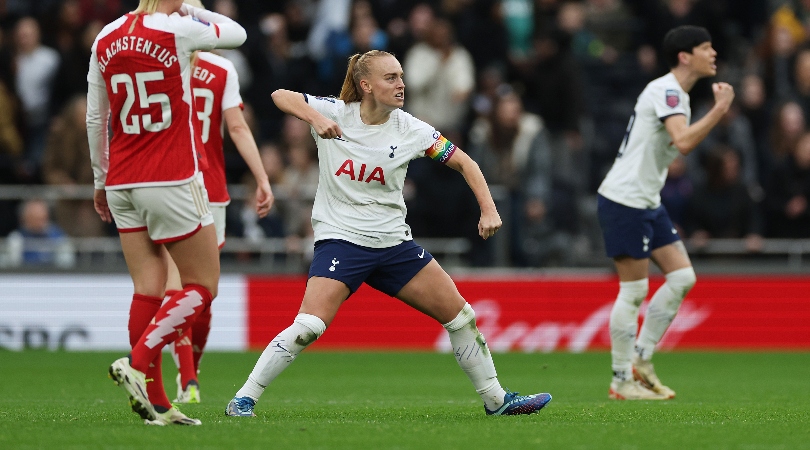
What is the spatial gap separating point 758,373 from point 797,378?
0.72 meters

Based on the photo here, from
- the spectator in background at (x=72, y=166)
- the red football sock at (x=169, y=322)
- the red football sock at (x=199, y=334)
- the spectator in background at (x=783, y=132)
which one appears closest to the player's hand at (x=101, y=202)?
the red football sock at (x=169, y=322)

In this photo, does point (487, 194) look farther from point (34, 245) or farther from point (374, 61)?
point (34, 245)

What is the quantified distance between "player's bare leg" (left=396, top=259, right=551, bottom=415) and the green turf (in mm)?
179

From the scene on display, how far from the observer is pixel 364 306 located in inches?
636

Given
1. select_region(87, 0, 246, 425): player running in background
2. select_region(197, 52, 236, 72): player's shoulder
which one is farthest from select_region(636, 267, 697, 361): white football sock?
select_region(87, 0, 246, 425): player running in background

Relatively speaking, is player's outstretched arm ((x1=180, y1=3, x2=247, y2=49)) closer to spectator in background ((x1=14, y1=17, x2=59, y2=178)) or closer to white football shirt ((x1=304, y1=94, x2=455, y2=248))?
white football shirt ((x1=304, y1=94, x2=455, y2=248))

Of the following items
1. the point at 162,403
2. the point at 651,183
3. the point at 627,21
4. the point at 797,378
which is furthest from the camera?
the point at 627,21

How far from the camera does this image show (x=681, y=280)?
10.2m

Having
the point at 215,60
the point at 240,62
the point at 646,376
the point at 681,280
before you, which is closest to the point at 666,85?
the point at 681,280

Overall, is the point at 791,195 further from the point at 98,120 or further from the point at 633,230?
the point at 98,120

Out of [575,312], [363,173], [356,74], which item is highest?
[356,74]

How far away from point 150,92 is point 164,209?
0.64 meters

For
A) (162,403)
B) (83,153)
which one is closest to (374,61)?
(162,403)

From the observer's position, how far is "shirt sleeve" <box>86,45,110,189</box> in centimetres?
743
